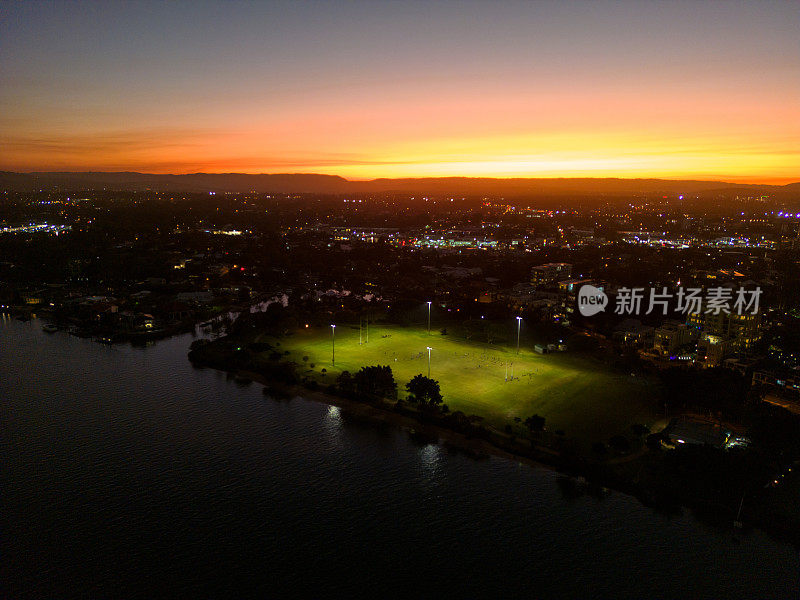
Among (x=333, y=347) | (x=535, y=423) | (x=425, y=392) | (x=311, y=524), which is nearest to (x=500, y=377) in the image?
(x=425, y=392)

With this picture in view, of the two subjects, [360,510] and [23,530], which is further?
[360,510]

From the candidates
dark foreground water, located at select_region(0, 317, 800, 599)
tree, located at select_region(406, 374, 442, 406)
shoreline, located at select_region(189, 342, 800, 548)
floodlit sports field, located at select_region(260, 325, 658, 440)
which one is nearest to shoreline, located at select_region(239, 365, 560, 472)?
shoreline, located at select_region(189, 342, 800, 548)

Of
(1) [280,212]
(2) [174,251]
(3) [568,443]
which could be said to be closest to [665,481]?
(3) [568,443]

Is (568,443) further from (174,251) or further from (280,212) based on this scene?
(280,212)

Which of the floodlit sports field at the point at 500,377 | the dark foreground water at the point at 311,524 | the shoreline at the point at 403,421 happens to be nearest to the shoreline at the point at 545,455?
the shoreline at the point at 403,421

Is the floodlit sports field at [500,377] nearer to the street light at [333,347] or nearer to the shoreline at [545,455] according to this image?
the street light at [333,347]

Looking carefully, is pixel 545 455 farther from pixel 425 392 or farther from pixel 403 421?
pixel 403 421

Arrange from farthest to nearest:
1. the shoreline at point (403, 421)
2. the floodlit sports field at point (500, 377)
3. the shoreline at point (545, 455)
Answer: the floodlit sports field at point (500, 377), the shoreline at point (403, 421), the shoreline at point (545, 455)
